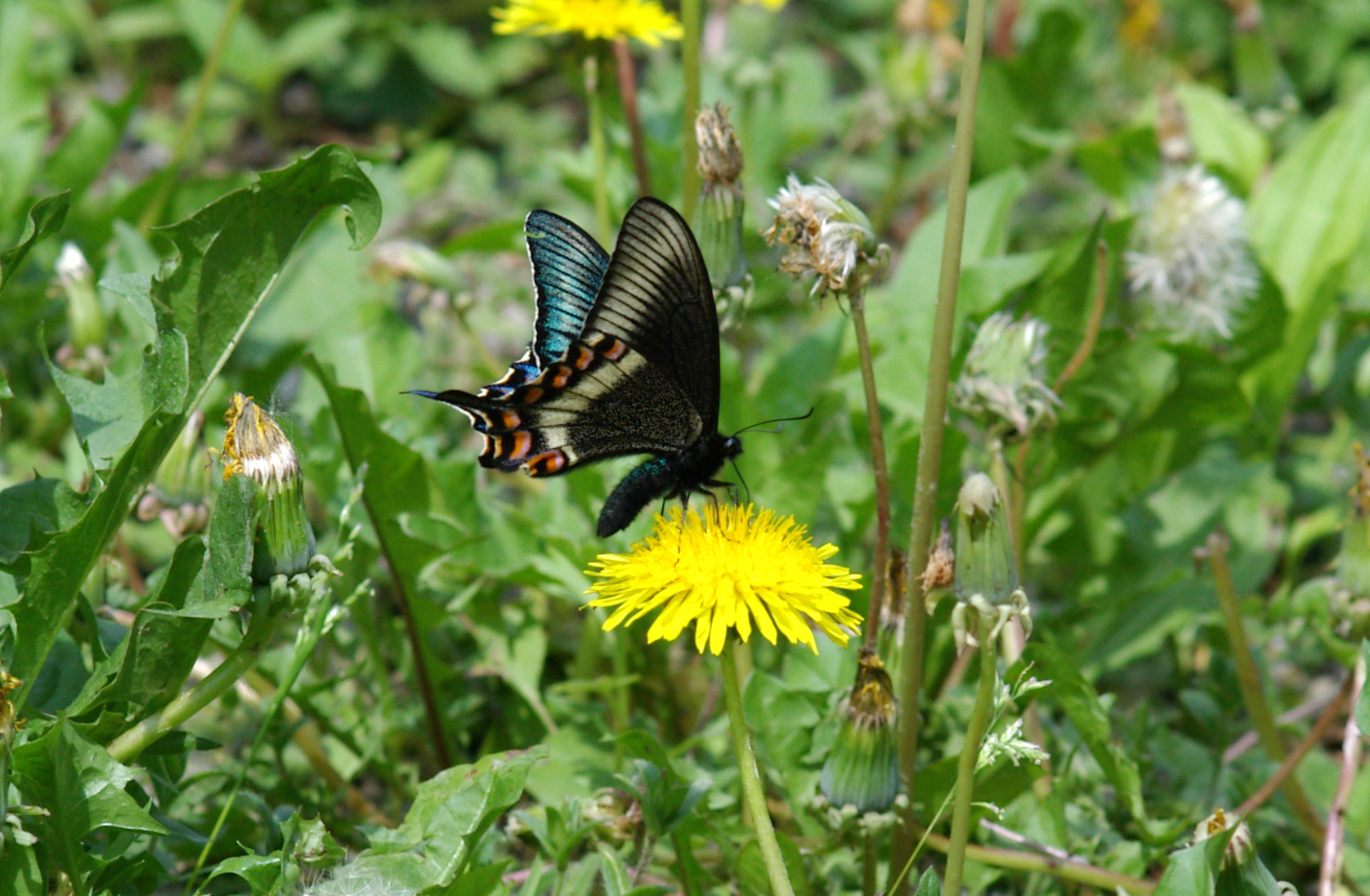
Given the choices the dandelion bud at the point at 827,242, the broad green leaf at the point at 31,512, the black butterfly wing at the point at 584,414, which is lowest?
the broad green leaf at the point at 31,512

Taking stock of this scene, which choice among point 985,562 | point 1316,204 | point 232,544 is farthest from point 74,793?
point 1316,204

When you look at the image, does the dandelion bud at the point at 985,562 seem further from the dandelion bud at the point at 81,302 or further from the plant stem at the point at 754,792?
the dandelion bud at the point at 81,302

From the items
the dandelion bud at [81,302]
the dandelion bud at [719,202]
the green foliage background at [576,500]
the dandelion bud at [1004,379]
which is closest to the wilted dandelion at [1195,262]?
the green foliage background at [576,500]

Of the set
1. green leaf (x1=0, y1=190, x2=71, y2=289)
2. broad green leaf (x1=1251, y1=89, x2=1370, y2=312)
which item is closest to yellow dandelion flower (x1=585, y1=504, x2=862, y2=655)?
green leaf (x1=0, y1=190, x2=71, y2=289)

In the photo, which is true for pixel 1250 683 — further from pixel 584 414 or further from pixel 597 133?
pixel 597 133

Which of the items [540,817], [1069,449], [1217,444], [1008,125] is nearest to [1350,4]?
[1008,125]

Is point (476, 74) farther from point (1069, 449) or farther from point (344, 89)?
point (1069, 449)
